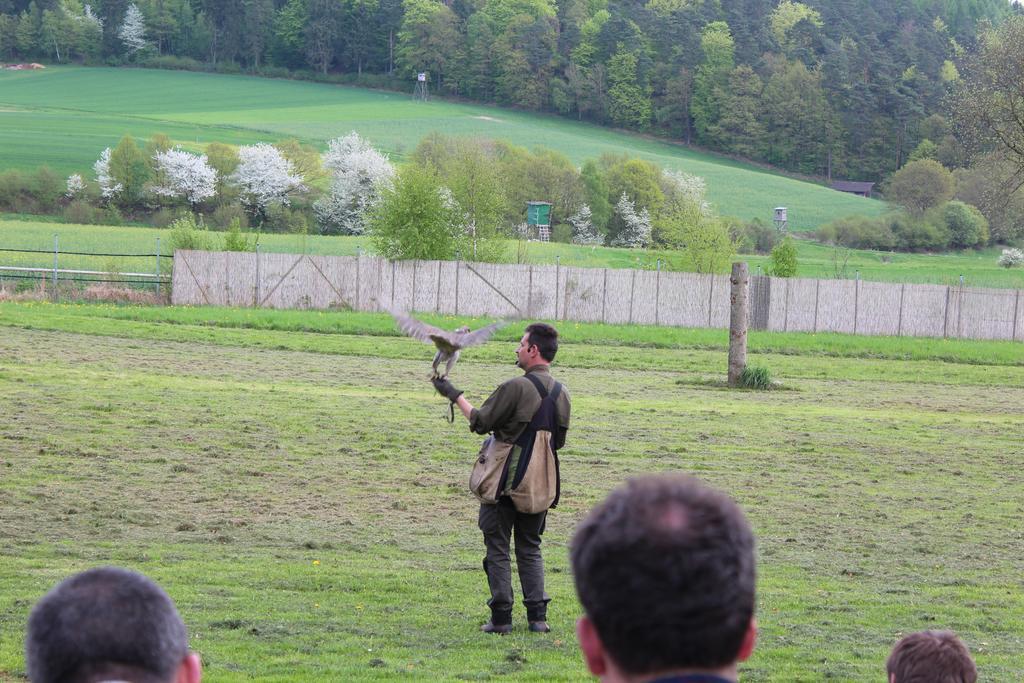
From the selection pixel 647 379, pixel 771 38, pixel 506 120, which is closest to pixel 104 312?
pixel 647 379

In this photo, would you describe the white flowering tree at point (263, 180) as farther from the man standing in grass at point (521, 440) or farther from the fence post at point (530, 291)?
the man standing in grass at point (521, 440)

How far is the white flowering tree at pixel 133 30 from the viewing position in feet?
499

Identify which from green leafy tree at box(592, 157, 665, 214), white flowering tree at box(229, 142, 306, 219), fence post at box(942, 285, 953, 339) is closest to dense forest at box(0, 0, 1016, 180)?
green leafy tree at box(592, 157, 665, 214)

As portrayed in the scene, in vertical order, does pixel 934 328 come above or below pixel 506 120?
below

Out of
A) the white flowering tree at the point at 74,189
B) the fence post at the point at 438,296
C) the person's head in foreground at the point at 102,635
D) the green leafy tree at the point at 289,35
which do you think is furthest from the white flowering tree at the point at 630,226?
the person's head in foreground at the point at 102,635

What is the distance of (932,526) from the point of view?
1351 cm

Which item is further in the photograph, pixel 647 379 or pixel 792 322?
pixel 792 322

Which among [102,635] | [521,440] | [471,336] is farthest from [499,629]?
[102,635]

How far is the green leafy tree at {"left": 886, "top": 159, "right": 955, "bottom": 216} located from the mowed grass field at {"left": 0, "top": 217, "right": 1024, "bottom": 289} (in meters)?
16.8

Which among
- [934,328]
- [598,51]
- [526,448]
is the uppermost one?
[598,51]

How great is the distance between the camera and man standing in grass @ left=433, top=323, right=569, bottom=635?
9.24 meters

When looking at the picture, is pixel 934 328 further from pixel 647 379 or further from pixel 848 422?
pixel 848 422

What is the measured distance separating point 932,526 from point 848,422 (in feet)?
28.4

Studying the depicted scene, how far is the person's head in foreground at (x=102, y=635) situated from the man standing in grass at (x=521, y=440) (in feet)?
21.3
